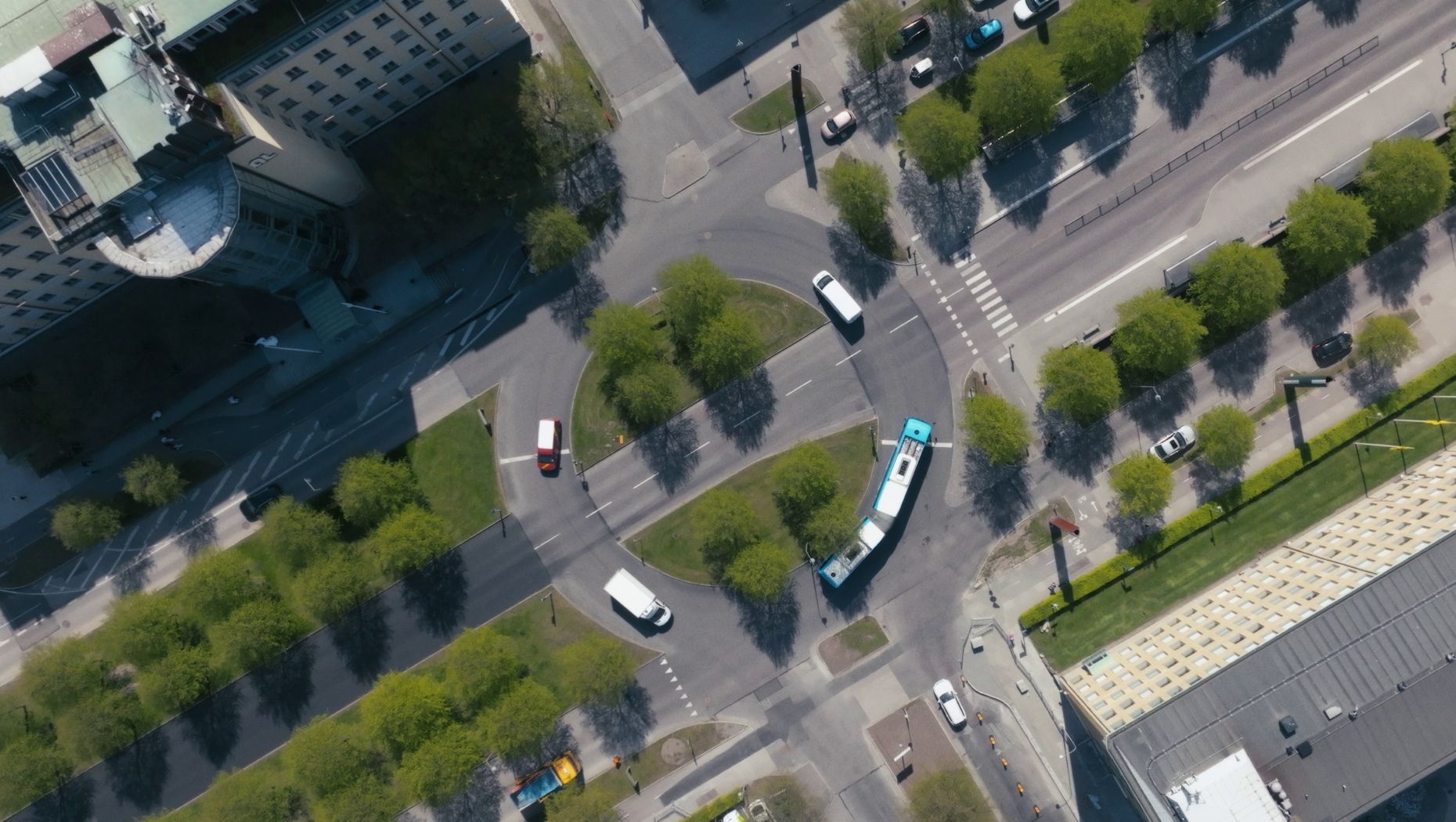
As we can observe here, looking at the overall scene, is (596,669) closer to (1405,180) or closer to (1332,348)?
(1332,348)

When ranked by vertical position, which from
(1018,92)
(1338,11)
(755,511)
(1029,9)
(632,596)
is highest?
(1029,9)

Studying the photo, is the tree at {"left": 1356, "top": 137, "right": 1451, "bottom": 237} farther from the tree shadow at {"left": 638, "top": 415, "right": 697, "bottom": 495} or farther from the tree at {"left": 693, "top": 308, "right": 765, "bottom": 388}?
the tree shadow at {"left": 638, "top": 415, "right": 697, "bottom": 495}

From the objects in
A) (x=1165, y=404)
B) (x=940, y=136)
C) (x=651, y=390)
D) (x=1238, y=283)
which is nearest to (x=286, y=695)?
(x=651, y=390)

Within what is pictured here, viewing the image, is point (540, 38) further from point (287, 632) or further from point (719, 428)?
point (287, 632)

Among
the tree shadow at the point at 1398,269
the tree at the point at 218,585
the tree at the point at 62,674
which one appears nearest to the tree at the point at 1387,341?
the tree shadow at the point at 1398,269

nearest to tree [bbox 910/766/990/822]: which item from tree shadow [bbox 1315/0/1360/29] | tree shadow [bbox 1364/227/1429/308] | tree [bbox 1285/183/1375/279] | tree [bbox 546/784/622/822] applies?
tree [bbox 546/784/622/822]
